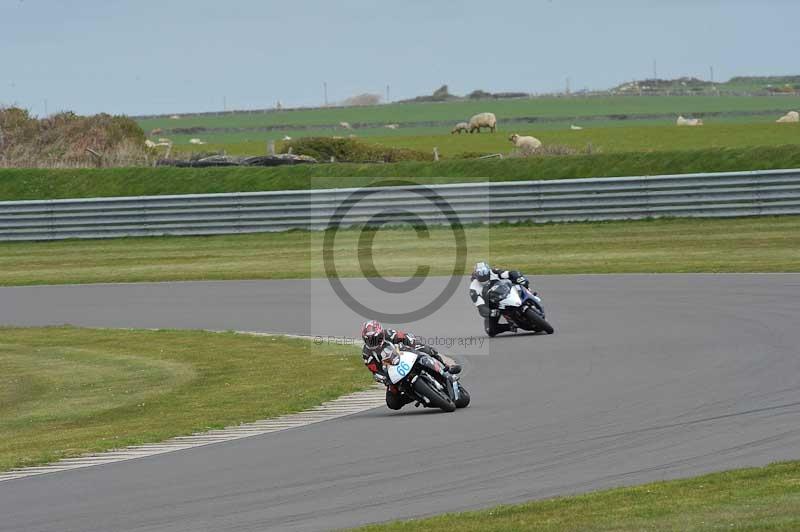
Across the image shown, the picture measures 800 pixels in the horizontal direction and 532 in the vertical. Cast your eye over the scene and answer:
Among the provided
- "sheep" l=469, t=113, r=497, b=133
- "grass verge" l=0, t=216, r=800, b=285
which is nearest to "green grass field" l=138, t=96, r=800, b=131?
"sheep" l=469, t=113, r=497, b=133

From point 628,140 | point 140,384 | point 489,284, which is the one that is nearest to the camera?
point 140,384

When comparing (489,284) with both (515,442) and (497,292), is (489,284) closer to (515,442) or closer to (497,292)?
(497,292)

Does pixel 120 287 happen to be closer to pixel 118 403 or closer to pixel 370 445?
pixel 118 403

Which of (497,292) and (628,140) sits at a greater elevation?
(628,140)

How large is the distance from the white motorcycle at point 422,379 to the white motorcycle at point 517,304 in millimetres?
5030

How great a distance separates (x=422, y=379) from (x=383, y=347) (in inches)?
19.6

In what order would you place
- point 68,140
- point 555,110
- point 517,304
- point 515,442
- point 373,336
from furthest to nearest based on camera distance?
point 555,110 → point 68,140 → point 517,304 → point 373,336 → point 515,442

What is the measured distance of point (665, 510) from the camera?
27.6 feet

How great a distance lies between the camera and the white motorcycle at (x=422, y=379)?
43.3ft

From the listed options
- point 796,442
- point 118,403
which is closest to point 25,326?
point 118,403

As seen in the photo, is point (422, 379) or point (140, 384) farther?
point (140, 384)

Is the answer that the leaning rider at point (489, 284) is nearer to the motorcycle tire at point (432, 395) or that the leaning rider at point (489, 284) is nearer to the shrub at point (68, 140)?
the motorcycle tire at point (432, 395)
